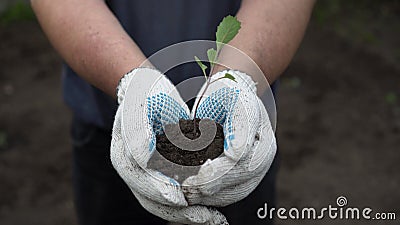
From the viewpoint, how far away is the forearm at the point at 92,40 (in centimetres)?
133

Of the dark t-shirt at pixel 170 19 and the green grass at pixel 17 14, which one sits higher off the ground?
the dark t-shirt at pixel 170 19

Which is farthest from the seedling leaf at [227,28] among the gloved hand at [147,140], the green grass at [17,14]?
the green grass at [17,14]

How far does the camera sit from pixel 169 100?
1.19 meters

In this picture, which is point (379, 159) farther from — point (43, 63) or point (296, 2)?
point (43, 63)

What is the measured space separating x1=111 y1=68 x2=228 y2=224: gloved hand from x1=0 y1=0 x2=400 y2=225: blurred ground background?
53.3 inches

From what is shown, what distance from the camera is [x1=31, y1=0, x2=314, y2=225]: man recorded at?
1367 millimetres

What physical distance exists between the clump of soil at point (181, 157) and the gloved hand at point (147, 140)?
0.06ft

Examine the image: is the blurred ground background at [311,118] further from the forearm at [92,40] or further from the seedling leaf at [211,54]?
the seedling leaf at [211,54]

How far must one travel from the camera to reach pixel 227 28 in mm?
1177

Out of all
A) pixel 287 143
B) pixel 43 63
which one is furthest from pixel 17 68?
pixel 287 143
